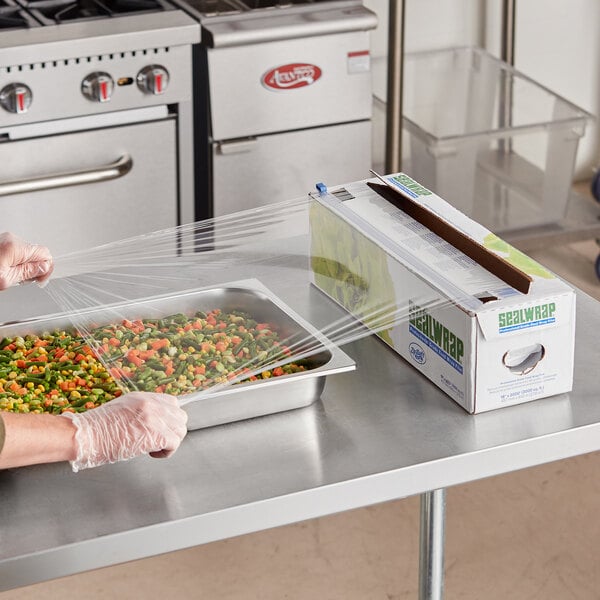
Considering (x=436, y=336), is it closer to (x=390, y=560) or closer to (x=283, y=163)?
(x=390, y=560)

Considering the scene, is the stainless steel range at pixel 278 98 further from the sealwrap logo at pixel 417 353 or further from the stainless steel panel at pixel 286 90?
the sealwrap logo at pixel 417 353

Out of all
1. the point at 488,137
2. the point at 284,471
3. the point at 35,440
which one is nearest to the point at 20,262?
the point at 35,440

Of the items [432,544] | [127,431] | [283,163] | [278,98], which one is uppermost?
[127,431]

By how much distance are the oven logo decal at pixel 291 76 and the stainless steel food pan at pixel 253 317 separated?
126 cm

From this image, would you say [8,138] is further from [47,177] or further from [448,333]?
[448,333]

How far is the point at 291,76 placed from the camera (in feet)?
9.71

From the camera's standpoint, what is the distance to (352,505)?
144 centimetres

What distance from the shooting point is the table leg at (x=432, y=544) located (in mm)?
1779

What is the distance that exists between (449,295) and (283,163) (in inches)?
63.3

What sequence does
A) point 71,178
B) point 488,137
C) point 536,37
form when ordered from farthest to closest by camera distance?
point 536,37
point 488,137
point 71,178

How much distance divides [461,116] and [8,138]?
157 cm

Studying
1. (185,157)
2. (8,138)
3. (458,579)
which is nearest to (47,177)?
(8,138)

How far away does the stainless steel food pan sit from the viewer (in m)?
1.50

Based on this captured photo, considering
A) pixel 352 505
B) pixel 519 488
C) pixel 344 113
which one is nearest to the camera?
pixel 352 505
